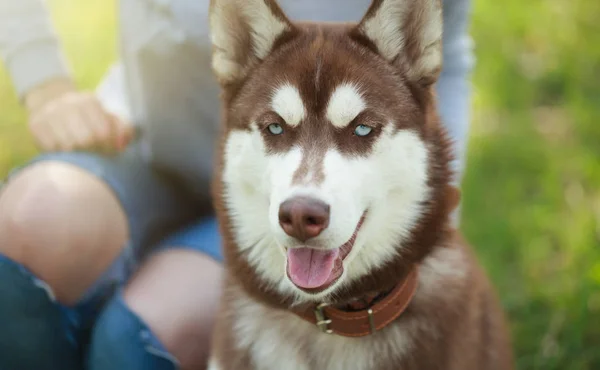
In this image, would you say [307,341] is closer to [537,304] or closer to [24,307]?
[24,307]

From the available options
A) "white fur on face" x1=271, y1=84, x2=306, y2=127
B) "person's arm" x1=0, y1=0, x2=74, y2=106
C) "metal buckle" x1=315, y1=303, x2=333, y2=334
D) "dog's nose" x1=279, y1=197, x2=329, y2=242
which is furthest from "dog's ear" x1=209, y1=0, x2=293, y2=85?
"person's arm" x1=0, y1=0, x2=74, y2=106

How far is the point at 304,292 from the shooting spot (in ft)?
6.02

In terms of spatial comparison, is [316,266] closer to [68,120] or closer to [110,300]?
[110,300]

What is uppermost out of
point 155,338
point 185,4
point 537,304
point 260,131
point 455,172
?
point 185,4

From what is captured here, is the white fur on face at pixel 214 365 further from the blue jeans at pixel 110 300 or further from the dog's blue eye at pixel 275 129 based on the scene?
the dog's blue eye at pixel 275 129

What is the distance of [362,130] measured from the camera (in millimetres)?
1849

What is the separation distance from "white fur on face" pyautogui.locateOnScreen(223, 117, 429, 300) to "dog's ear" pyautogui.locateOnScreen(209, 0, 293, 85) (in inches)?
7.4

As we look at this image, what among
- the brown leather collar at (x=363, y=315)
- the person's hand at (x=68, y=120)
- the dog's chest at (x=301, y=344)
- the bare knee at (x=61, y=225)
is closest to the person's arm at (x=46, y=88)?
the person's hand at (x=68, y=120)

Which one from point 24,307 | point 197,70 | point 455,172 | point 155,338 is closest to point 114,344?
point 155,338

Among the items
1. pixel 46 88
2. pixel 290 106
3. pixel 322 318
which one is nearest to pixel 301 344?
pixel 322 318

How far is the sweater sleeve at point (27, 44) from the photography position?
267 cm

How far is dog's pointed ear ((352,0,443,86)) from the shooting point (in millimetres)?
1860

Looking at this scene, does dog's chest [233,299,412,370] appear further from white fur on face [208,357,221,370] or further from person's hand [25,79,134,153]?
person's hand [25,79,134,153]

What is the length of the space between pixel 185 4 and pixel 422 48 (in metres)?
0.91
